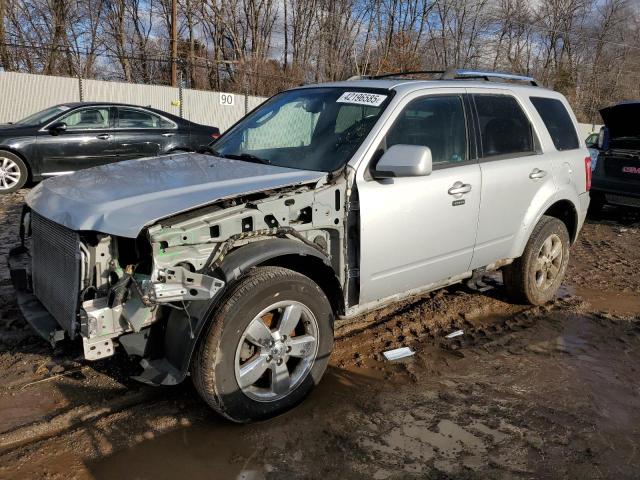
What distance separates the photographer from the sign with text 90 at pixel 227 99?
19234 millimetres

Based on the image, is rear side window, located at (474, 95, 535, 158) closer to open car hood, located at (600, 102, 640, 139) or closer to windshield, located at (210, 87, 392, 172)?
windshield, located at (210, 87, 392, 172)

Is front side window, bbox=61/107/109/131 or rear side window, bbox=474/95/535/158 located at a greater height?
front side window, bbox=61/107/109/131

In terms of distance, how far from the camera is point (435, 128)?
4047mm

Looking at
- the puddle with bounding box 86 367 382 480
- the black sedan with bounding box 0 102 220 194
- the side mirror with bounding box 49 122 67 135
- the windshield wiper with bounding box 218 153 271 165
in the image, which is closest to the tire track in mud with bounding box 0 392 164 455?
the puddle with bounding box 86 367 382 480

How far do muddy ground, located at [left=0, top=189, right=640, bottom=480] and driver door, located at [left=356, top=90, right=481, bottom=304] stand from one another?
2.06 feet

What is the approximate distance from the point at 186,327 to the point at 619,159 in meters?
8.72

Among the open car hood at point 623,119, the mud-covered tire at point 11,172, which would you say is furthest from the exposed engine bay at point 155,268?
the open car hood at point 623,119

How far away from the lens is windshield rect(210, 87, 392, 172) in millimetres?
3658

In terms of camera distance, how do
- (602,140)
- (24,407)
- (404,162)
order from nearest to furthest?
1. (24,407)
2. (404,162)
3. (602,140)

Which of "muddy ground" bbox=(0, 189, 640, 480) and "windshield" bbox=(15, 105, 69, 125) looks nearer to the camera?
"muddy ground" bbox=(0, 189, 640, 480)

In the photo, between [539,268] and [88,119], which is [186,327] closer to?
[539,268]

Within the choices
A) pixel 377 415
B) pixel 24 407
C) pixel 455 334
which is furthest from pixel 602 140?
pixel 24 407

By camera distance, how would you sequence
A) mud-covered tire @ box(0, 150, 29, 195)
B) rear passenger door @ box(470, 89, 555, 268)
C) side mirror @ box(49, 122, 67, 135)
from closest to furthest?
rear passenger door @ box(470, 89, 555, 268)
mud-covered tire @ box(0, 150, 29, 195)
side mirror @ box(49, 122, 67, 135)

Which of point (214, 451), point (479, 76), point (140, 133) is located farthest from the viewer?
point (140, 133)
